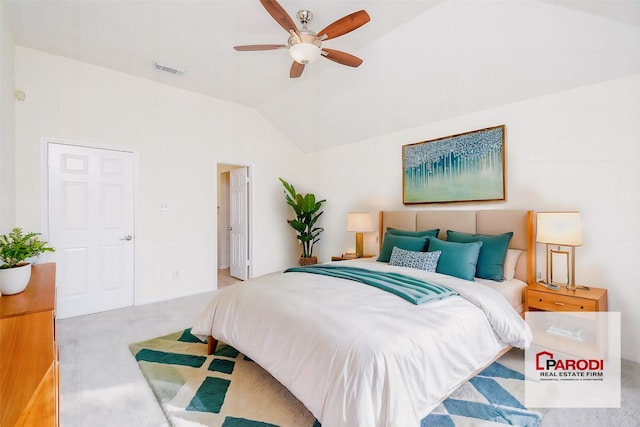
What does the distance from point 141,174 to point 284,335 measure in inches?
123

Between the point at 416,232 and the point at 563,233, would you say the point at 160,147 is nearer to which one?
the point at 416,232

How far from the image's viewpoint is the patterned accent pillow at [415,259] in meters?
2.80

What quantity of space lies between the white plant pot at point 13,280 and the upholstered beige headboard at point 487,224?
3.52m

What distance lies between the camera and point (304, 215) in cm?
509

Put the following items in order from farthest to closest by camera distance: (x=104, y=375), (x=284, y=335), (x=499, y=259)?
(x=499, y=259)
(x=104, y=375)
(x=284, y=335)

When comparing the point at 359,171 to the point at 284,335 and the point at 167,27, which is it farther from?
the point at 284,335

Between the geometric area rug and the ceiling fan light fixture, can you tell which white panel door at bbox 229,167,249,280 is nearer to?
the geometric area rug

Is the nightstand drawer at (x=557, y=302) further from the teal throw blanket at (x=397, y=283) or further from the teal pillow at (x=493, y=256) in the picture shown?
the teal throw blanket at (x=397, y=283)

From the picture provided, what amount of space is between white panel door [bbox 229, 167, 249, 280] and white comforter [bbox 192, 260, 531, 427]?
8.61ft

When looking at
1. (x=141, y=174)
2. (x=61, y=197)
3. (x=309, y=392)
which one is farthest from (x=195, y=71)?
(x=309, y=392)

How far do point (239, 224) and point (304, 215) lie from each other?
1151 millimetres

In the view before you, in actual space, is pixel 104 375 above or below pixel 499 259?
below

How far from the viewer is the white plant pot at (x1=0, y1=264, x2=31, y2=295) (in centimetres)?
159

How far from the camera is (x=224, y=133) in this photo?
4.53 metres
